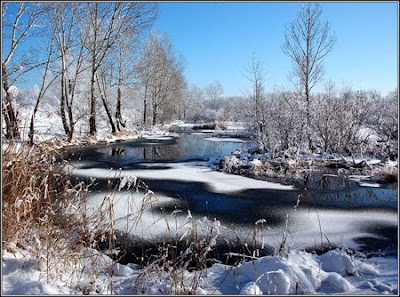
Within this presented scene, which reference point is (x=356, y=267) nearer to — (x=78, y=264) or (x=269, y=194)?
(x=78, y=264)

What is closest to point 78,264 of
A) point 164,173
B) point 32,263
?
point 32,263

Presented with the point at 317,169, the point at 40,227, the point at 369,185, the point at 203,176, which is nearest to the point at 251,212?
the point at 203,176

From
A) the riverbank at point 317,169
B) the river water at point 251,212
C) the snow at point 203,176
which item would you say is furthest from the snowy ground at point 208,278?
the riverbank at point 317,169

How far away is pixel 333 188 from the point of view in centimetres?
725

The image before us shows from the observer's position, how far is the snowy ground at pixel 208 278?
7.29 ft

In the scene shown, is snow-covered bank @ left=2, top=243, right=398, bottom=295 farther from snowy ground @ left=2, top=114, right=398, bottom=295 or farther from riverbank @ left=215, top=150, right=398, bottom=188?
riverbank @ left=215, top=150, right=398, bottom=188

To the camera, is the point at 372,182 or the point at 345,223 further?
the point at 372,182

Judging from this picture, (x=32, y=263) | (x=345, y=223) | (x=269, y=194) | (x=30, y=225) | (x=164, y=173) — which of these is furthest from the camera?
(x=164, y=173)

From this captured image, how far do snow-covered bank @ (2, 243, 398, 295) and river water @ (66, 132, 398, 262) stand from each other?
32cm

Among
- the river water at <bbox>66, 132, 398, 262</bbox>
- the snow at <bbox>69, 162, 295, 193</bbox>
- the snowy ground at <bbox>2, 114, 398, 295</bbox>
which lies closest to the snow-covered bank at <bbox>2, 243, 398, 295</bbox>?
the snowy ground at <bbox>2, 114, 398, 295</bbox>

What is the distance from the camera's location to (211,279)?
9.23 ft

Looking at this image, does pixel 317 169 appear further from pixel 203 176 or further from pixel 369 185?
pixel 203 176

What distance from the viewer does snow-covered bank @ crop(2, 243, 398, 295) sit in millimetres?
2215

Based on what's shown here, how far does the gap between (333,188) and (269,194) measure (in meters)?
1.94
